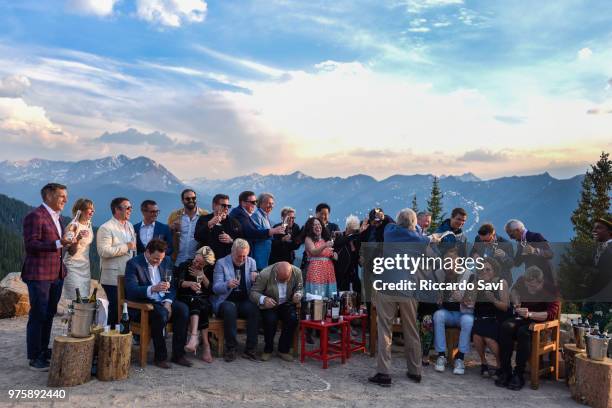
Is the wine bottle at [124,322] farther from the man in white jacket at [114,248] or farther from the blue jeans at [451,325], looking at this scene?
the blue jeans at [451,325]

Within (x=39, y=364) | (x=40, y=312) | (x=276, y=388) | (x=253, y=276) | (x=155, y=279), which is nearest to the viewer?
(x=276, y=388)

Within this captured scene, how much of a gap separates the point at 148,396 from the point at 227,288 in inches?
74.5

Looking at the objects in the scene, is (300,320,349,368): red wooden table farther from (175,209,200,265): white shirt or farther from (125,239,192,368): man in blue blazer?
(175,209,200,265): white shirt

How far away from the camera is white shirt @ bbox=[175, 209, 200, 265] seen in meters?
7.24

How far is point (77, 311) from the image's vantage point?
5.48m

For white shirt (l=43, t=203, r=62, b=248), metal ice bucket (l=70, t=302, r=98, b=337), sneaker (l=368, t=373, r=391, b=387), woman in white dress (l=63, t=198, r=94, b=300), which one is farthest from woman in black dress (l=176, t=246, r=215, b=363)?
sneaker (l=368, t=373, r=391, b=387)

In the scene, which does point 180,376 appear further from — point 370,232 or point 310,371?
point 370,232

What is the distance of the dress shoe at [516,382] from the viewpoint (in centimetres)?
596

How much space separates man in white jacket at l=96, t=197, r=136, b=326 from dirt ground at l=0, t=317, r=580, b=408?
3.66 feet

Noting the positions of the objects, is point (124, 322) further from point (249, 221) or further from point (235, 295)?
point (249, 221)

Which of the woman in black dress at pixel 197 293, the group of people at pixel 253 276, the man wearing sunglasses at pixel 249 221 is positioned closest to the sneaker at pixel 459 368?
the group of people at pixel 253 276

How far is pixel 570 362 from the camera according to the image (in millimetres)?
6047

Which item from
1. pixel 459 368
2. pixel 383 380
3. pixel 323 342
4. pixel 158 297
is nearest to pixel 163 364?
pixel 158 297

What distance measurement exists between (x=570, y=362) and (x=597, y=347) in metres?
0.57
